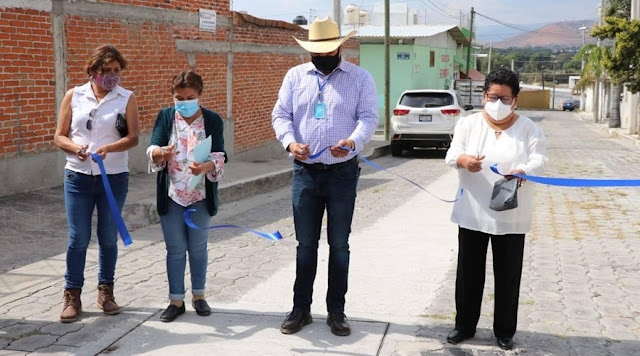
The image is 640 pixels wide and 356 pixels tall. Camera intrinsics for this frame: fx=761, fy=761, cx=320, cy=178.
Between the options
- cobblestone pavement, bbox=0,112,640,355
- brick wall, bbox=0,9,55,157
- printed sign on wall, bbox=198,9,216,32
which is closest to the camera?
cobblestone pavement, bbox=0,112,640,355

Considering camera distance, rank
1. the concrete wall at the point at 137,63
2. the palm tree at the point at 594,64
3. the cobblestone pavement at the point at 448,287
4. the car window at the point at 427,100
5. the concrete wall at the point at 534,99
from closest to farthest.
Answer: the cobblestone pavement at the point at 448,287 < the concrete wall at the point at 137,63 < the car window at the point at 427,100 < the palm tree at the point at 594,64 < the concrete wall at the point at 534,99

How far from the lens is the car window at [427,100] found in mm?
20170

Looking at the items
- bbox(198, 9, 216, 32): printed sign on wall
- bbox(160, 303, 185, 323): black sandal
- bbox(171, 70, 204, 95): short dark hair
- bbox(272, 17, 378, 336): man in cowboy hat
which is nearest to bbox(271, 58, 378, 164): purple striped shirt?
bbox(272, 17, 378, 336): man in cowboy hat

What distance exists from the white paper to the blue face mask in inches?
8.2

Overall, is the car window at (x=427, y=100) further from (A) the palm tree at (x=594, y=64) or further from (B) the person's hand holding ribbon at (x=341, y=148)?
(A) the palm tree at (x=594, y=64)

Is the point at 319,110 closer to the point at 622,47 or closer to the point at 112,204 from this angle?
the point at 112,204

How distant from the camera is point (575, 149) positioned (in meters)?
24.4

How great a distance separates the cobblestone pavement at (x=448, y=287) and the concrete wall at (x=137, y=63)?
237 cm

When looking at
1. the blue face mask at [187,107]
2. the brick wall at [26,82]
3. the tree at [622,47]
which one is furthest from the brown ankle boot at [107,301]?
the tree at [622,47]

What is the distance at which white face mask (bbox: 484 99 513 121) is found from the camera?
461 centimetres

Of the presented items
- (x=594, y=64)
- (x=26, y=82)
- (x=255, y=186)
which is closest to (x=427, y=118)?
(x=255, y=186)

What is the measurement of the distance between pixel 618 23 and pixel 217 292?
23.6 meters

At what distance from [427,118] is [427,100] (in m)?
0.54

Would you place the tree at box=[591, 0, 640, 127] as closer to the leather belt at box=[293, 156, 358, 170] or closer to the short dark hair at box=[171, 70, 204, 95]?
the leather belt at box=[293, 156, 358, 170]
